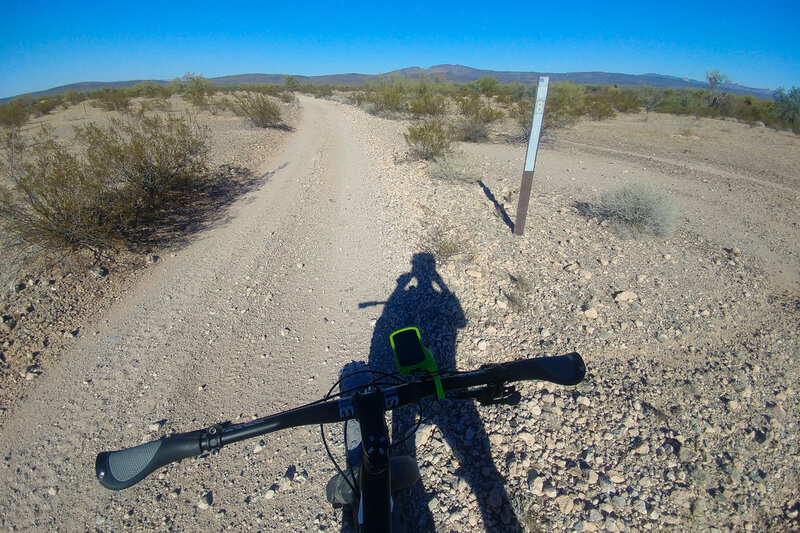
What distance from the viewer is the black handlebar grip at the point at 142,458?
1.01 m

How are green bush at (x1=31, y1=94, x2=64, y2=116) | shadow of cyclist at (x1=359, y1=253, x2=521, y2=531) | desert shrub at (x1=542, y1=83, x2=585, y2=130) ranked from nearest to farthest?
shadow of cyclist at (x1=359, y1=253, x2=521, y2=531)
desert shrub at (x1=542, y1=83, x2=585, y2=130)
green bush at (x1=31, y1=94, x2=64, y2=116)

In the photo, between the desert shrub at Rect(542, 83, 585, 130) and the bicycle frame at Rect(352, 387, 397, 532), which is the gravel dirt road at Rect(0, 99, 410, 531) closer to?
the bicycle frame at Rect(352, 387, 397, 532)

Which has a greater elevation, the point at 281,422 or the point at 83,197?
the point at 281,422

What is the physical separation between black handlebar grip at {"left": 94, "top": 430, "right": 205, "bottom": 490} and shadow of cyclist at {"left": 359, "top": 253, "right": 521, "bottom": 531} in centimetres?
154

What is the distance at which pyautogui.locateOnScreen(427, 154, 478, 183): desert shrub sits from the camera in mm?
7574

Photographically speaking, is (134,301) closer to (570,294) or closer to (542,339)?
(542,339)

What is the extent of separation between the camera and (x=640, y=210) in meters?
5.54

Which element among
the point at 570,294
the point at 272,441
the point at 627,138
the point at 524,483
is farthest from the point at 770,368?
the point at 627,138

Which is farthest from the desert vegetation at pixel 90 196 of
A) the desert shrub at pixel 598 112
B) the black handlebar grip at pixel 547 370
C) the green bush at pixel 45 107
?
the green bush at pixel 45 107

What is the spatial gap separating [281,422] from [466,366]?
2269 mm

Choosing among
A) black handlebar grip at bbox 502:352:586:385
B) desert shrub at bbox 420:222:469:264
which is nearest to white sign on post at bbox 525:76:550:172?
desert shrub at bbox 420:222:469:264

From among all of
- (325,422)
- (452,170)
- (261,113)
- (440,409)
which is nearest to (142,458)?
(325,422)

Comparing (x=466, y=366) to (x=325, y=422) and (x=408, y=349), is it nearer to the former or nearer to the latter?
(x=408, y=349)

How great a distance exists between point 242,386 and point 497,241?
11.6 feet
